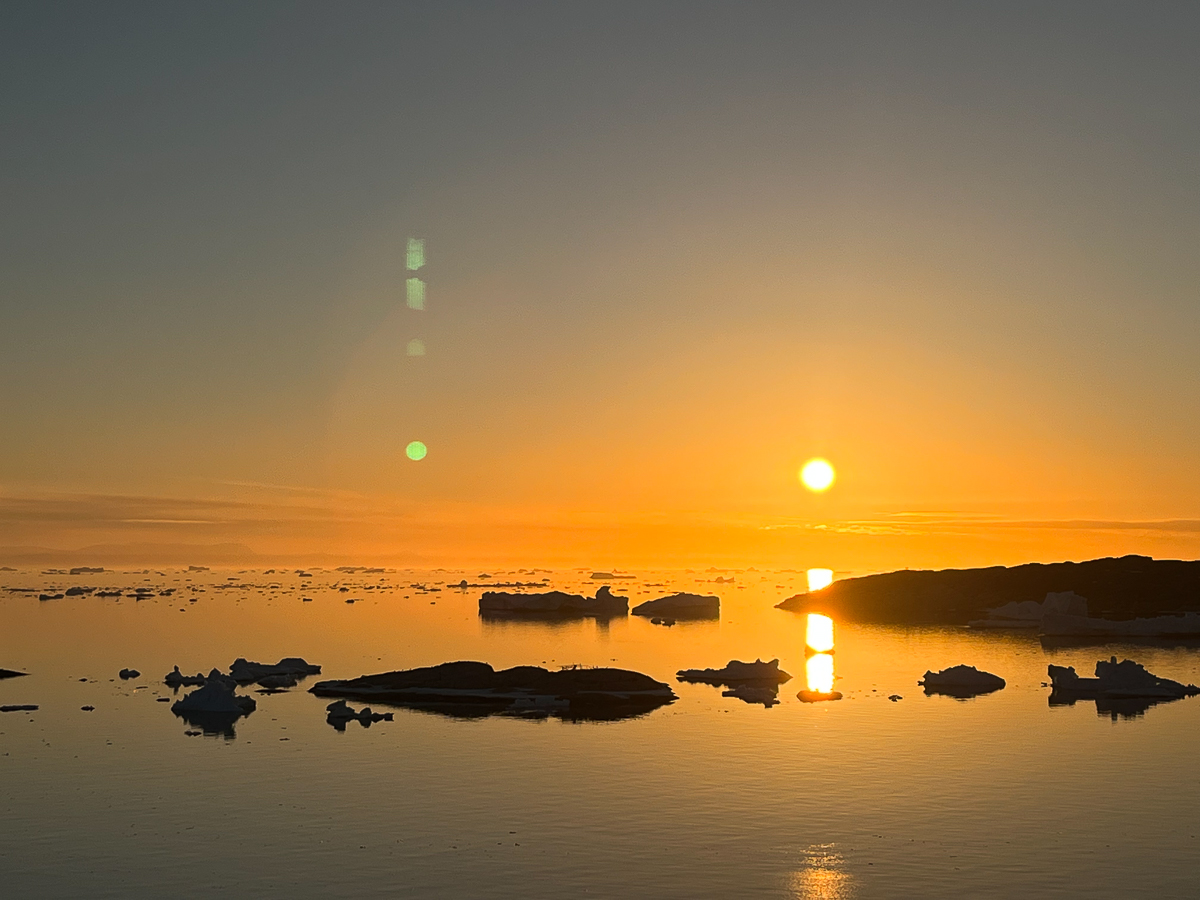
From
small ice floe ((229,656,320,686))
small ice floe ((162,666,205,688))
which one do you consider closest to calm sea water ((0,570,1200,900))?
small ice floe ((162,666,205,688))

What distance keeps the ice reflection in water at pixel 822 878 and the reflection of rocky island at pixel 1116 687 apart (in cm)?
3825

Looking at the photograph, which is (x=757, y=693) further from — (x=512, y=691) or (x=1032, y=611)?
(x=1032, y=611)

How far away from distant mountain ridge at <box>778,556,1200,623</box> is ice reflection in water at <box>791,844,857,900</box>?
111159 mm

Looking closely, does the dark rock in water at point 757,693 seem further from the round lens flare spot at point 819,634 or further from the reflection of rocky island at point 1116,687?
the round lens flare spot at point 819,634

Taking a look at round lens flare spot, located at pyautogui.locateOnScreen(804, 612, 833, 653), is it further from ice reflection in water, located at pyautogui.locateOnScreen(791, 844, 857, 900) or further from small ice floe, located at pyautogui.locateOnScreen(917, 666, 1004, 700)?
ice reflection in water, located at pyautogui.locateOnScreen(791, 844, 857, 900)

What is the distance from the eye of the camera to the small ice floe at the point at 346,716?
168ft

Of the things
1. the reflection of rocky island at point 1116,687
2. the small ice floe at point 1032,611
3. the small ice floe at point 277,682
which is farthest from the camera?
the small ice floe at point 1032,611

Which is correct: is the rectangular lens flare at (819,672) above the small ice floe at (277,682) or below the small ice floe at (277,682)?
below

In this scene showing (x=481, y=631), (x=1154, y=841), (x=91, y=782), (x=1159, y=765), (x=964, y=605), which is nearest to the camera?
(x=1154, y=841)

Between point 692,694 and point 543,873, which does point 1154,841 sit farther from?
point 692,694

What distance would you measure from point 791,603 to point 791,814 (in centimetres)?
14173

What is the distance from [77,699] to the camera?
59531mm

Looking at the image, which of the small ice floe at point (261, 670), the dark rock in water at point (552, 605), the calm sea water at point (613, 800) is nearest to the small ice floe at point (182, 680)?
the calm sea water at point (613, 800)

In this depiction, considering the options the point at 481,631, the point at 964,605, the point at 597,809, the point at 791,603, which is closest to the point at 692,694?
the point at 597,809
